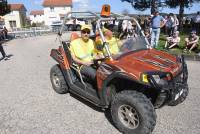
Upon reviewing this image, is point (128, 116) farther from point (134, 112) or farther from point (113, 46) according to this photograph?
point (113, 46)

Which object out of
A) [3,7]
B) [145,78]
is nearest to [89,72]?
[145,78]

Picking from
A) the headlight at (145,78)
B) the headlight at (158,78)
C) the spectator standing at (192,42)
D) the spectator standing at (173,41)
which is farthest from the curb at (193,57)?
the headlight at (145,78)

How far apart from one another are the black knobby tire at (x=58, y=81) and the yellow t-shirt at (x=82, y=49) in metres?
0.78

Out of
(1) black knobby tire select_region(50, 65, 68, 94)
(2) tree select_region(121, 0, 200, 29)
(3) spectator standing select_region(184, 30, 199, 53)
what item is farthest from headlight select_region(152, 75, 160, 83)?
(2) tree select_region(121, 0, 200, 29)

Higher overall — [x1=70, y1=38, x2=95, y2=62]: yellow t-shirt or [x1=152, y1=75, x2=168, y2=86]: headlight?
[x1=70, y1=38, x2=95, y2=62]: yellow t-shirt

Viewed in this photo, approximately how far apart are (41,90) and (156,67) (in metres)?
3.35

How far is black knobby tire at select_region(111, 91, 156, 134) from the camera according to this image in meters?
3.47

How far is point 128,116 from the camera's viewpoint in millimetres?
3764

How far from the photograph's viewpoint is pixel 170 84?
360 centimetres

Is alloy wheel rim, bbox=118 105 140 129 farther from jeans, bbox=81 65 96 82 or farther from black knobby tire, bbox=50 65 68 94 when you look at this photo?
black knobby tire, bbox=50 65 68 94

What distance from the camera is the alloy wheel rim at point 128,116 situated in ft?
12.1

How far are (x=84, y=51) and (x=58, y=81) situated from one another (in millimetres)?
1072

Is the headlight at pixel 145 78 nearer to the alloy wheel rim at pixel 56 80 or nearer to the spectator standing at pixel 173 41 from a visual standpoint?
the alloy wheel rim at pixel 56 80

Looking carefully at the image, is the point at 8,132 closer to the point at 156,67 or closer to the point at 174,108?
the point at 156,67
